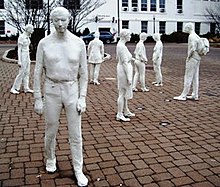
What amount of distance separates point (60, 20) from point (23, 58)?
6.47 m

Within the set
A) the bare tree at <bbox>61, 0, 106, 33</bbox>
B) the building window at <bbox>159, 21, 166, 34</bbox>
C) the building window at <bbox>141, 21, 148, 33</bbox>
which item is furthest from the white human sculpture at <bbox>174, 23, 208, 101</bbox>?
the building window at <bbox>159, 21, 166, 34</bbox>

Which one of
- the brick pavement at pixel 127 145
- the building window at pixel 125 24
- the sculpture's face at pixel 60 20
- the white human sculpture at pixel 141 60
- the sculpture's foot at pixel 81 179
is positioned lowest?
the brick pavement at pixel 127 145

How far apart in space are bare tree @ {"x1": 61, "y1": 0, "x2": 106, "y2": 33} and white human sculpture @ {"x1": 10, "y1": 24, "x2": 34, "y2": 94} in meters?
17.2

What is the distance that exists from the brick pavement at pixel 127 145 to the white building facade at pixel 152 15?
43.5 metres

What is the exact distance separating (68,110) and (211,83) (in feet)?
31.4

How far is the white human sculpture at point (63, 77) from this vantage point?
4.52 m

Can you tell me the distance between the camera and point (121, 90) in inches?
301

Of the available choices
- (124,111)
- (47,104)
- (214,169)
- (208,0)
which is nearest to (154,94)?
(124,111)

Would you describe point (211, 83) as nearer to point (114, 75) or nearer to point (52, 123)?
point (114, 75)

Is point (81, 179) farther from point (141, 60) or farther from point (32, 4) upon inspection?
point (32, 4)

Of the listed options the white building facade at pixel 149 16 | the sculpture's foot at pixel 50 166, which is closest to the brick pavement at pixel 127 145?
the sculpture's foot at pixel 50 166

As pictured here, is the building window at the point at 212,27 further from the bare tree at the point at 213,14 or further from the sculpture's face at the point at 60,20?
the sculpture's face at the point at 60,20

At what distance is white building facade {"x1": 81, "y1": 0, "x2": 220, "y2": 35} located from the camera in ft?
172

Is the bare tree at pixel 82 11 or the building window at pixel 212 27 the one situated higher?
the bare tree at pixel 82 11
